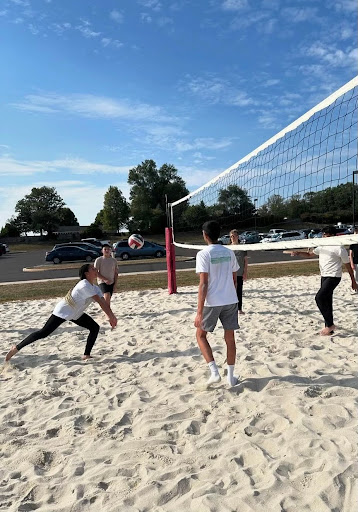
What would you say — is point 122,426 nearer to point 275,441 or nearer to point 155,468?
point 155,468

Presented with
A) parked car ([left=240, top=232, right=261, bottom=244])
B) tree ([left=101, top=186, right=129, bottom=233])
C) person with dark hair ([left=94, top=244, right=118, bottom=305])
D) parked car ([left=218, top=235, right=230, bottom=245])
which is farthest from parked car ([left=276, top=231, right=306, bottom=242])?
tree ([left=101, top=186, right=129, bottom=233])

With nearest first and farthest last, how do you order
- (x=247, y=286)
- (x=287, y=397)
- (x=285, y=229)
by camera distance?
(x=287, y=397) → (x=285, y=229) → (x=247, y=286)

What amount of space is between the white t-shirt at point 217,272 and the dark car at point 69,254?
79.0 ft

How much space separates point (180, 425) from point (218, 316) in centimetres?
104

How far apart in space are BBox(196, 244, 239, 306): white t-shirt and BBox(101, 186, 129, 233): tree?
68.8 m

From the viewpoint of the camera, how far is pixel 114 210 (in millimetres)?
71812

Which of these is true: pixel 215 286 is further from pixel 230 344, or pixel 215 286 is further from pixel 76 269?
pixel 76 269

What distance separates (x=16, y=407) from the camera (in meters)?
3.69

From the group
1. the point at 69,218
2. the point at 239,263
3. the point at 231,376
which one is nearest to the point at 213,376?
the point at 231,376

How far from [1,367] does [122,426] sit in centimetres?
229

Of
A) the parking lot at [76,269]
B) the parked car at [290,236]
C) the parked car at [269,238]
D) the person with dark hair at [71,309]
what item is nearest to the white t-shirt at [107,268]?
the person with dark hair at [71,309]

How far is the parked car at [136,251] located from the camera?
1024 inches

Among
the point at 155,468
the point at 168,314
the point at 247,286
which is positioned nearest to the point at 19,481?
the point at 155,468

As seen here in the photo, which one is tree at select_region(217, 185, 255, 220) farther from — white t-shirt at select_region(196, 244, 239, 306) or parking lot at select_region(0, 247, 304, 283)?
parking lot at select_region(0, 247, 304, 283)
